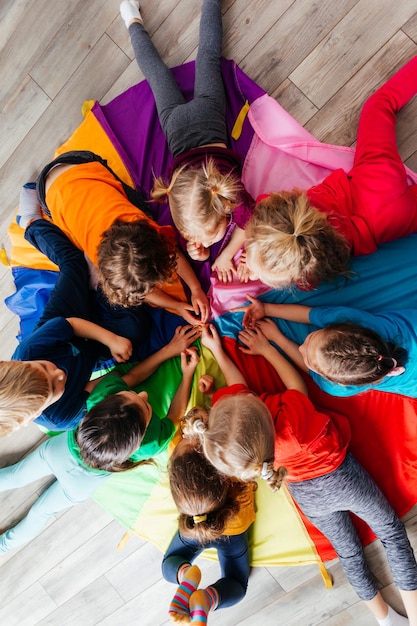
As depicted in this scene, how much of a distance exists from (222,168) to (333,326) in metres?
0.54

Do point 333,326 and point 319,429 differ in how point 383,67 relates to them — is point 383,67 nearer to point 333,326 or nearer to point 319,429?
point 333,326

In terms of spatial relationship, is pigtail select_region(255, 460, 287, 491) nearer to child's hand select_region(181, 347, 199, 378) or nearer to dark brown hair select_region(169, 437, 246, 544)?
dark brown hair select_region(169, 437, 246, 544)

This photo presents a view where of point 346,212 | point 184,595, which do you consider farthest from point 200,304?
point 184,595

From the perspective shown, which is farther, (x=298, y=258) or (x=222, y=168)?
(x=222, y=168)

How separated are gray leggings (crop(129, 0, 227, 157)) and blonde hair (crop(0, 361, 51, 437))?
76 cm

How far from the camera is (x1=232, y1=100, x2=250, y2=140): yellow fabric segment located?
135cm

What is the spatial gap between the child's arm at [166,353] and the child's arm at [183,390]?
27mm

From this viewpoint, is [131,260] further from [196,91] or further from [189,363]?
[196,91]

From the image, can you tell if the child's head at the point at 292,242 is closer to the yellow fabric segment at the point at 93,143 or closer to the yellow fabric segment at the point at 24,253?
the yellow fabric segment at the point at 93,143

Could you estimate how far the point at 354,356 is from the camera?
955 millimetres

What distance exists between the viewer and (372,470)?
4.19 ft

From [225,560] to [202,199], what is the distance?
1071 mm

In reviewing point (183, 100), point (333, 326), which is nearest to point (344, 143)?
point (183, 100)

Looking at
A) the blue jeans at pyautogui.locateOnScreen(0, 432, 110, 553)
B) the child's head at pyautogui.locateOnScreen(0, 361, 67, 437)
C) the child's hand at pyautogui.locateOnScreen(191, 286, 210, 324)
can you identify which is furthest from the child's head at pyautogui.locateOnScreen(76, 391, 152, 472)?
the child's hand at pyautogui.locateOnScreen(191, 286, 210, 324)
